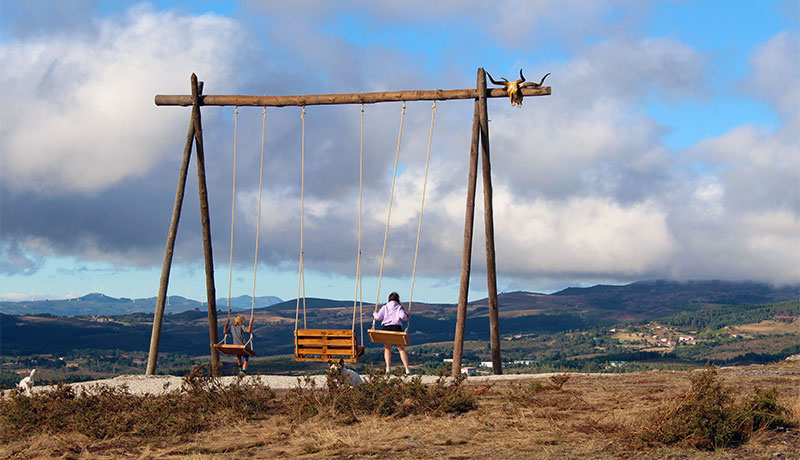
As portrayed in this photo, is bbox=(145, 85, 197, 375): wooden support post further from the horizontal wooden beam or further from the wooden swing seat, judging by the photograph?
the wooden swing seat

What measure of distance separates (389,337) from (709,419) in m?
7.07

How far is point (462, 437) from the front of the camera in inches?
373

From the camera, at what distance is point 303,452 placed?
905cm

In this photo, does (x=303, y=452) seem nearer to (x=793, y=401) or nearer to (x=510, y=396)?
(x=510, y=396)

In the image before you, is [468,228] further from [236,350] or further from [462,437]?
[462,437]

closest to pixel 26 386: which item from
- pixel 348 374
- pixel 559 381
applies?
pixel 348 374

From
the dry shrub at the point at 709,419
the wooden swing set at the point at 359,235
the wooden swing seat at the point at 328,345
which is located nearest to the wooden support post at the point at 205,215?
the wooden swing set at the point at 359,235

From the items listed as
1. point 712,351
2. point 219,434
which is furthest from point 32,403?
point 712,351

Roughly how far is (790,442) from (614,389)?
4.26 metres

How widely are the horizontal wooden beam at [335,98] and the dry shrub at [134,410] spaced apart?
6.86 meters

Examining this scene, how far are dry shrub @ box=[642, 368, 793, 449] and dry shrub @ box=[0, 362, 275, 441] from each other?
19.4ft

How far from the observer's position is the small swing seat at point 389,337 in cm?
1449

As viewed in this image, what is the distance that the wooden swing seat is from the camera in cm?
1416

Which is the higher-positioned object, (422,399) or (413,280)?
(413,280)
